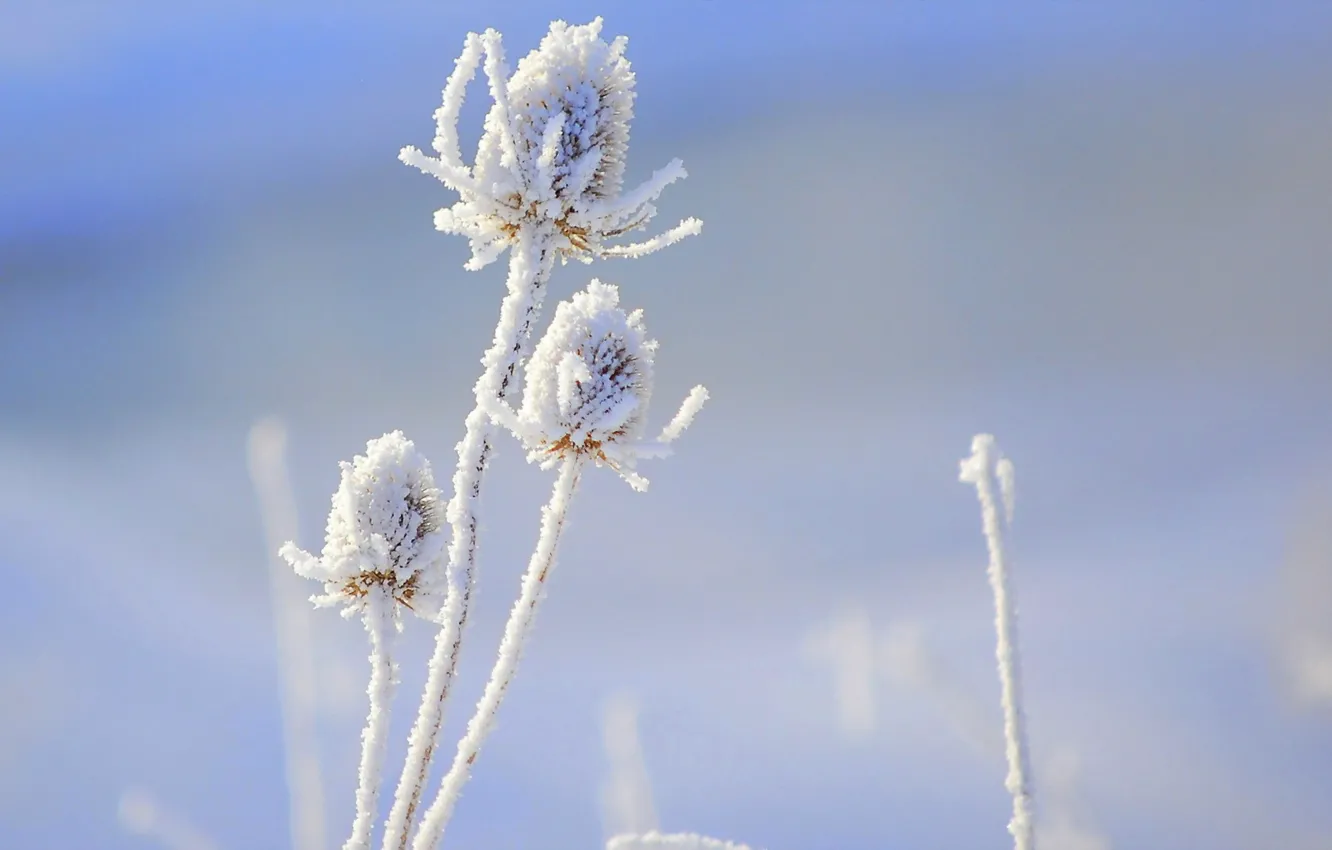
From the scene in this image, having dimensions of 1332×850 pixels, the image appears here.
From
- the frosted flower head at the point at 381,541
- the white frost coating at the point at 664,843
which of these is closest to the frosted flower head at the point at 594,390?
the frosted flower head at the point at 381,541

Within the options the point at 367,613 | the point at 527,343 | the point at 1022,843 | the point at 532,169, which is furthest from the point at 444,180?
the point at 1022,843

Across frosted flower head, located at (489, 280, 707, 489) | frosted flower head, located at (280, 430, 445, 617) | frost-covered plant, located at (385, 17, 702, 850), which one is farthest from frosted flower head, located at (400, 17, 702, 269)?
frosted flower head, located at (280, 430, 445, 617)

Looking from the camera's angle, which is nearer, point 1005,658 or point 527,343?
point 1005,658

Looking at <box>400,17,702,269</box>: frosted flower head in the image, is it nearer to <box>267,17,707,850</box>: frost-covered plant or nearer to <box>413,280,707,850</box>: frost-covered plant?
<box>267,17,707,850</box>: frost-covered plant

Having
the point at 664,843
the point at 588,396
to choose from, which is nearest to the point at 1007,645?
the point at 664,843

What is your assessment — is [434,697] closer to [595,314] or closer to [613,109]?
[595,314]

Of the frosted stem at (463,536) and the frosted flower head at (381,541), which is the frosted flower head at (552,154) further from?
the frosted flower head at (381,541)

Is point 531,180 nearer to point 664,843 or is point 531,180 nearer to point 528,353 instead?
point 528,353
